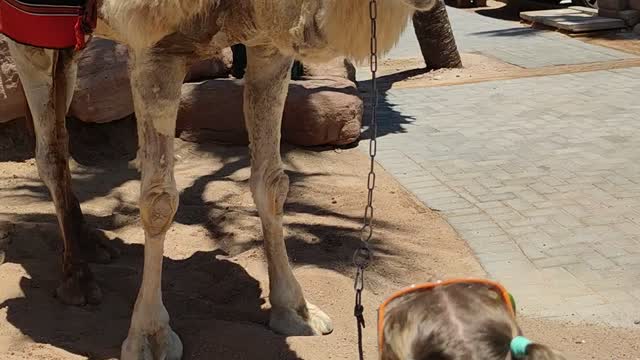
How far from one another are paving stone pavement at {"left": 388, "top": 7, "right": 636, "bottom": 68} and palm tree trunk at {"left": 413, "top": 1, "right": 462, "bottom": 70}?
14.7 inches

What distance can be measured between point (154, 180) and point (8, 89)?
359 cm

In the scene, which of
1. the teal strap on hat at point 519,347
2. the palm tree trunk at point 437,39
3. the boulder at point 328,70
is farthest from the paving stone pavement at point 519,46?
the teal strap on hat at point 519,347

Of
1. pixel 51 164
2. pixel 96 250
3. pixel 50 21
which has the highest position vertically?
pixel 50 21

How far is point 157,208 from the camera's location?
3494mm

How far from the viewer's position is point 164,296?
14.1 ft

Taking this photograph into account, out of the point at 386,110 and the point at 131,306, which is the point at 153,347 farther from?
the point at 386,110

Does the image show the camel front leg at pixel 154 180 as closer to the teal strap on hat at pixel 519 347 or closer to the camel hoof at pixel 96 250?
the camel hoof at pixel 96 250

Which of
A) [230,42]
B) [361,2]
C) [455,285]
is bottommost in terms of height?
[455,285]

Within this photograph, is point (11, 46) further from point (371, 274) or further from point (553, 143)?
point (553, 143)

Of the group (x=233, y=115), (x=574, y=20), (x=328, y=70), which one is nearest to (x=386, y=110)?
(x=328, y=70)

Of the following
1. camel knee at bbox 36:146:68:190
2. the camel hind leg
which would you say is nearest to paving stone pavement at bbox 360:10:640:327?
the camel hind leg

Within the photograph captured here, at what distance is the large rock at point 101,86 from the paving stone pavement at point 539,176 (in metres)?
2.25

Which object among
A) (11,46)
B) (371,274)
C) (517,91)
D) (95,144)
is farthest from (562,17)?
(11,46)

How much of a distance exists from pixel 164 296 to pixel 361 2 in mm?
2115
